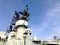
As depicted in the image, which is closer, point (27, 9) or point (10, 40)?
point (10, 40)

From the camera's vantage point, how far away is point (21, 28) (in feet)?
81.9

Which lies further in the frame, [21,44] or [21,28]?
[21,28]

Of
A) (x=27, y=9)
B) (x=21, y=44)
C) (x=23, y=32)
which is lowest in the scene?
(x=21, y=44)

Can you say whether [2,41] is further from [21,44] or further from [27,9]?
[27,9]

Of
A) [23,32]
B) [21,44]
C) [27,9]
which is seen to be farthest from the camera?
[27,9]

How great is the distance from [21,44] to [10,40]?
180cm

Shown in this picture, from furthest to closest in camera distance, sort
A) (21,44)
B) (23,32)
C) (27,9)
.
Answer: (27,9), (23,32), (21,44)

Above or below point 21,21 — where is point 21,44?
below

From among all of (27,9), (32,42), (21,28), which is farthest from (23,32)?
(27,9)

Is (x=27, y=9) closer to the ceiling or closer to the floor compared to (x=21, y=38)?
closer to the ceiling

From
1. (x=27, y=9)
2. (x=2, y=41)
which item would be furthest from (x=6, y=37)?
(x=27, y=9)

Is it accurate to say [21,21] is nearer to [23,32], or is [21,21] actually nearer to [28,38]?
[23,32]

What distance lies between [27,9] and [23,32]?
4478 millimetres

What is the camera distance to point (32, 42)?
76.3ft
